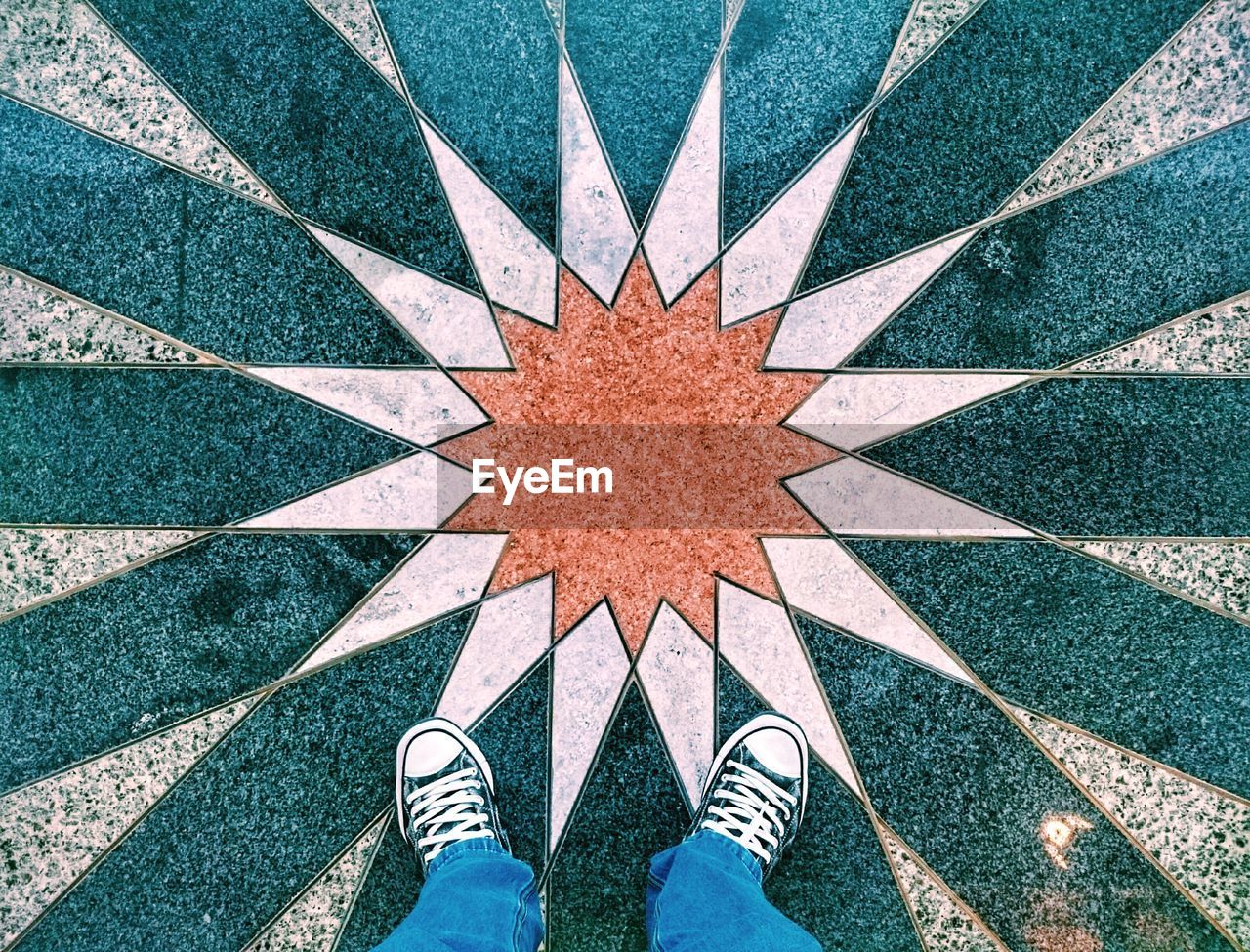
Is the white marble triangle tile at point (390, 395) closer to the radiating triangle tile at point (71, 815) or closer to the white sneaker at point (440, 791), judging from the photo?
the white sneaker at point (440, 791)

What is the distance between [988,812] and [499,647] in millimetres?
1369

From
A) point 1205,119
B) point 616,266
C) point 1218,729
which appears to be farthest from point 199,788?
point 1205,119

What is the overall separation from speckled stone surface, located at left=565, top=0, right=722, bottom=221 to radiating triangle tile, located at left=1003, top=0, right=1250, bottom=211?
3.14ft

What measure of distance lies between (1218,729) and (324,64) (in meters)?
2.99

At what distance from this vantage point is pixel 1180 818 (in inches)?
73.8

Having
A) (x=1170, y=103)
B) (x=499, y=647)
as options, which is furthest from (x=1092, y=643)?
(x=499, y=647)

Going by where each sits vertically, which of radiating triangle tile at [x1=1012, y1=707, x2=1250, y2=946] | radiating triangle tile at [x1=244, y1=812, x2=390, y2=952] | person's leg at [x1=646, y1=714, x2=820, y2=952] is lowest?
radiating triangle tile at [x1=244, y1=812, x2=390, y2=952]

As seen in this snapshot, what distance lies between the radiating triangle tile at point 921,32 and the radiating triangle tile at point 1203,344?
97 centimetres

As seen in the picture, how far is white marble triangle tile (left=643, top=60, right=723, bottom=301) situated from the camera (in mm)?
1937

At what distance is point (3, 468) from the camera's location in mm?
1920

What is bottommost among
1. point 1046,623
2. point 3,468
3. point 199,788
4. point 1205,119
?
point 199,788

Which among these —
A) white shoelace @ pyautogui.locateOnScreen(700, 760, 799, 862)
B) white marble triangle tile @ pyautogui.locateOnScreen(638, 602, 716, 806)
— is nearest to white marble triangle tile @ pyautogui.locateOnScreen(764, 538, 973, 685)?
white marble triangle tile @ pyautogui.locateOnScreen(638, 602, 716, 806)

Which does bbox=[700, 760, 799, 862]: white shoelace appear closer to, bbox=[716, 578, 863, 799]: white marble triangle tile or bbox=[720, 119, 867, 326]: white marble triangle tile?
bbox=[716, 578, 863, 799]: white marble triangle tile

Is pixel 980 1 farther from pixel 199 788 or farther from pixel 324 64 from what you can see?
pixel 199 788
